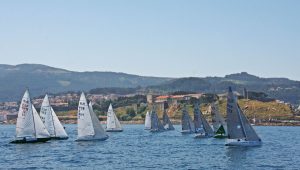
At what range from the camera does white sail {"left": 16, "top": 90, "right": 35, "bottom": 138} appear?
9156 centimetres

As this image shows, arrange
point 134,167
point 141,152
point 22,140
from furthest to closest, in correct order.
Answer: point 22,140
point 141,152
point 134,167

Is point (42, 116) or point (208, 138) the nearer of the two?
point (42, 116)

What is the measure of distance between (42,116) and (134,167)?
44.9 metres

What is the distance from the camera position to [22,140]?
93875 mm

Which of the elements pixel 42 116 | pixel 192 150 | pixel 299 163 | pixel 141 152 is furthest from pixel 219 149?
pixel 42 116

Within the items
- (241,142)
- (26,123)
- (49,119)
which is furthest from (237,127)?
(49,119)

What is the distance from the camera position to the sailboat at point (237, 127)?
287 ft

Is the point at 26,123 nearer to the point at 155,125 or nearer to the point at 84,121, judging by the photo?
the point at 84,121

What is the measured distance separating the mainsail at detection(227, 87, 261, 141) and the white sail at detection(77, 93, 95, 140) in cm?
2412

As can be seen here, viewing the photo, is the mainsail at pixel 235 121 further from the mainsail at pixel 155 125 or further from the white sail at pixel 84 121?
the mainsail at pixel 155 125

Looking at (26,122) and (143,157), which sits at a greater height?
(26,122)

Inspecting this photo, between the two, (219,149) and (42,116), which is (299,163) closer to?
(219,149)

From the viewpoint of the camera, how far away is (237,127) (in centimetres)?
8869

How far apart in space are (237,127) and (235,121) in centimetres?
134
